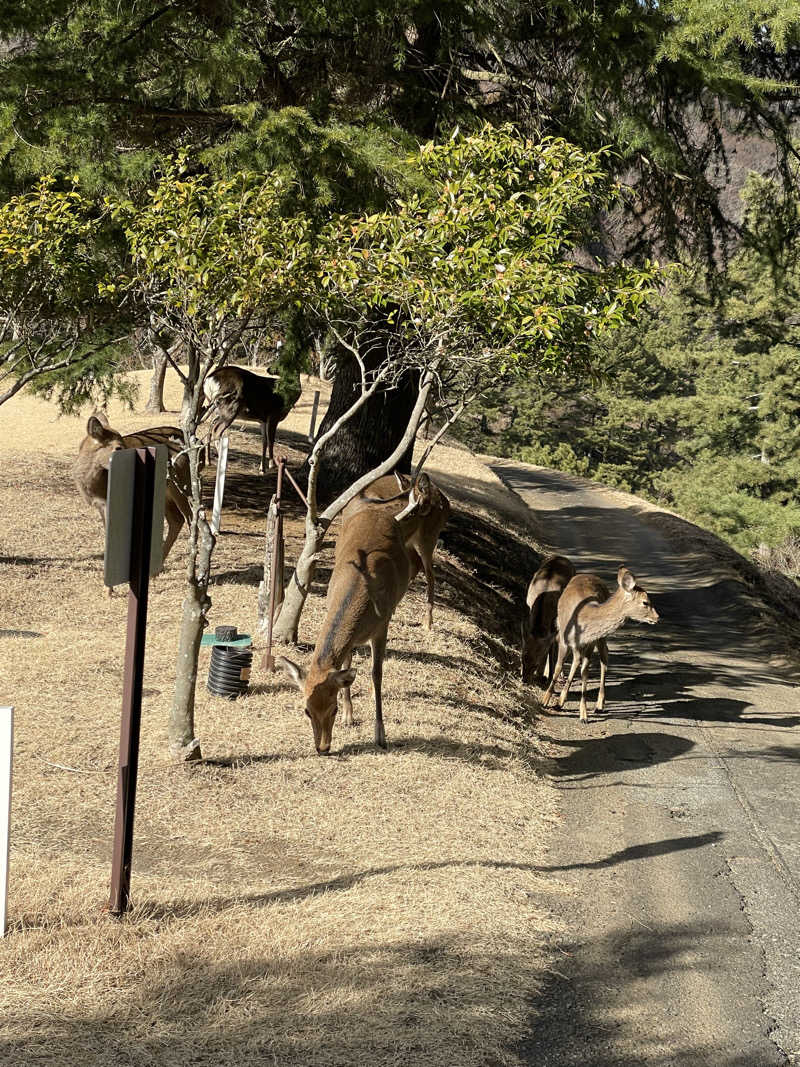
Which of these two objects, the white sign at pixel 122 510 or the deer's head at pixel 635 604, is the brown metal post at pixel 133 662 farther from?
the deer's head at pixel 635 604

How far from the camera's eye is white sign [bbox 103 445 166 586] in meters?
6.27

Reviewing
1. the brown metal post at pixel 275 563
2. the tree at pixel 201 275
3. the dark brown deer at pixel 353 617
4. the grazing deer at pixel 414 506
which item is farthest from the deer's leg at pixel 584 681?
the tree at pixel 201 275

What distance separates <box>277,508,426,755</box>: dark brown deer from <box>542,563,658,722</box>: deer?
293cm

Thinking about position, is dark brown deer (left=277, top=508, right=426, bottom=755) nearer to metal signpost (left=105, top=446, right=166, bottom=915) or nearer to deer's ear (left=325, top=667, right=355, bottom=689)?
deer's ear (left=325, top=667, right=355, bottom=689)

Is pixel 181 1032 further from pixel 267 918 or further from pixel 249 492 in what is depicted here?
pixel 249 492

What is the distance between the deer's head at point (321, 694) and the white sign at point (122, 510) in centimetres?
348

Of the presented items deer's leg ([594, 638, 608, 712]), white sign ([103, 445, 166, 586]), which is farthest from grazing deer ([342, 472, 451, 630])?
white sign ([103, 445, 166, 586])

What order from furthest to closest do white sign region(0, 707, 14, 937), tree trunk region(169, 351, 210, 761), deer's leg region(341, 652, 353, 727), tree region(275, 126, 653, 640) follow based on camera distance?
deer's leg region(341, 652, 353, 727)
tree region(275, 126, 653, 640)
tree trunk region(169, 351, 210, 761)
white sign region(0, 707, 14, 937)

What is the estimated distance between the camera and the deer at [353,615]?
9977 mm

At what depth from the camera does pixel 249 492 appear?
2048 centimetres

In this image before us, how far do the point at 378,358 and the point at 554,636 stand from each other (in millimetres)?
5800

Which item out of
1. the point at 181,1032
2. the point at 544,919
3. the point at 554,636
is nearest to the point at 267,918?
the point at 181,1032

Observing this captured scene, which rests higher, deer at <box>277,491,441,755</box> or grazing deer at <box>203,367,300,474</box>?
grazing deer at <box>203,367,300,474</box>

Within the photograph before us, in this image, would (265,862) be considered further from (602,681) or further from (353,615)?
(602,681)
